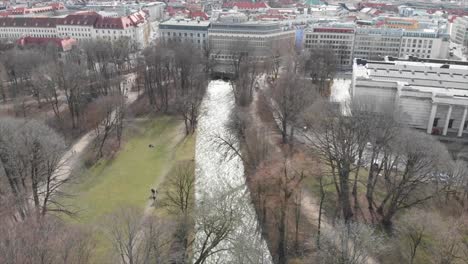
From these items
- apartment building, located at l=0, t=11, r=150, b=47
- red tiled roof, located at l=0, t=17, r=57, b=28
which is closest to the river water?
apartment building, located at l=0, t=11, r=150, b=47

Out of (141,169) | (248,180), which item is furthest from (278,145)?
(141,169)

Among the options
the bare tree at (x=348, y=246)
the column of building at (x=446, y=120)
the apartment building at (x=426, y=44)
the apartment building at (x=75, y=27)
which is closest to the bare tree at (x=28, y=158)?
the bare tree at (x=348, y=246)

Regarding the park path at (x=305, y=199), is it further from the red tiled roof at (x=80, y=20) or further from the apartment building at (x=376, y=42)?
the red tiled roof at (x=80, y=20)

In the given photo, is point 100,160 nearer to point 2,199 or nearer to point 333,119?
point 2,199

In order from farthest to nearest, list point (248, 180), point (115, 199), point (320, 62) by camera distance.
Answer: point (320, 62), point (248, 180), point (115, 199)

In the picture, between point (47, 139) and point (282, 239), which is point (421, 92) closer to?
point (282, 239)

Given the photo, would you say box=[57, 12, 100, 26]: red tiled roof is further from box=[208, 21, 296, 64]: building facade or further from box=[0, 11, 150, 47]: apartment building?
box=[208, 21, 296, 64]: building facade
